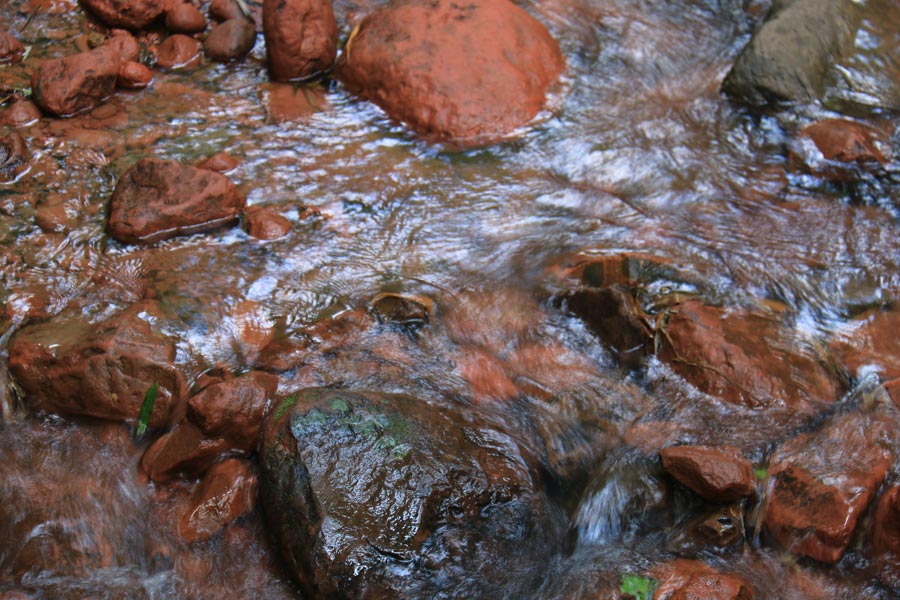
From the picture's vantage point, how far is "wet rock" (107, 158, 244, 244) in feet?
13.1

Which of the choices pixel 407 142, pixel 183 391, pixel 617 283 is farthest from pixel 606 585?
pixel 407 142

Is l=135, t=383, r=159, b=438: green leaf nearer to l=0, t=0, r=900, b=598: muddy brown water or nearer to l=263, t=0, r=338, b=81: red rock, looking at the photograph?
l=0, t=0, r=900, b=598: muddy brown water

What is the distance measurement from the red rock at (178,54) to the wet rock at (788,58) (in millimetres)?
3614

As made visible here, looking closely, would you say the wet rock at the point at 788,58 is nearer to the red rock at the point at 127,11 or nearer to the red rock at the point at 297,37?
the red rock at the point at 297,37

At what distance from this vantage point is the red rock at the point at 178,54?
523 centimetres

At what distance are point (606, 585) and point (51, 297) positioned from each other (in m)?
2.85

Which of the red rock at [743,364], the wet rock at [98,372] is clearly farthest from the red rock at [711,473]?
the wet rock at [98,372]

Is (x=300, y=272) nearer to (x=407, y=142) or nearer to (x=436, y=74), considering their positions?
(x=407, y=142)

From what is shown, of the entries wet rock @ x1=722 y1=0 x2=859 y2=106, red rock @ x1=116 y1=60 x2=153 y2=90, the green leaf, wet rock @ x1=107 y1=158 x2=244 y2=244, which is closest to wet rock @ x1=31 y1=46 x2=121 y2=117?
red rock @ x1=116 y1=60 x2=153 y2=90

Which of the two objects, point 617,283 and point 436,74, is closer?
point 617,283

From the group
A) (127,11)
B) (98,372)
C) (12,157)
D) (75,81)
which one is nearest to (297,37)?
(127,11)

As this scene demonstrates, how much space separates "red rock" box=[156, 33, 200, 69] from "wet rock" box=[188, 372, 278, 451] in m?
2.91

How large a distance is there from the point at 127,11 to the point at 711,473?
4.80m

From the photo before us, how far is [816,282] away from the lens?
3939 mm
